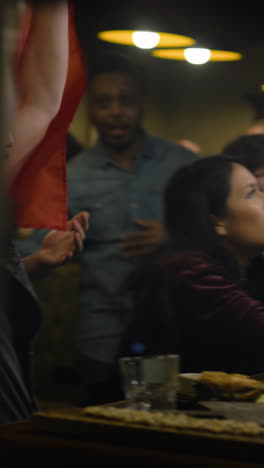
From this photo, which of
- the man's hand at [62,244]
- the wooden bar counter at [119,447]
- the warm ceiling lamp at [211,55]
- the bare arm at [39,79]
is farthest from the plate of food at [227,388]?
the warm ceiling lamp at [211,55]

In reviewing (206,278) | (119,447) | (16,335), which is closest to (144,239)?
(206,278)

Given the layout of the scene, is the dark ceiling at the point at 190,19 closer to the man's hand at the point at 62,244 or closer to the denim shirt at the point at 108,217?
the denim shirt at the point at 108,217

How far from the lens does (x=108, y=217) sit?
6.70 ft

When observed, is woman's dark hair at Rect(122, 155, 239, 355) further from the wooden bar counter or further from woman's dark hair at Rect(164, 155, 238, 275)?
the wooden bar counter

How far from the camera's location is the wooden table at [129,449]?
1139 mm

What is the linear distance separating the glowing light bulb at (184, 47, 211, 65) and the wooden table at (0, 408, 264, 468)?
118cm

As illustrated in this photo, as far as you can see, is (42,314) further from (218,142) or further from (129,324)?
(218,142)

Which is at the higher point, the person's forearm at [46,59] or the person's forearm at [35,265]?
the person's forearm at [46,59]

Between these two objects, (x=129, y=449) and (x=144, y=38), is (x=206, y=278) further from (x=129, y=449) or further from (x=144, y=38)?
(x=129, y=449)

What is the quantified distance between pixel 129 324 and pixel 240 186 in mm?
500

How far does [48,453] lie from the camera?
3.91 feet

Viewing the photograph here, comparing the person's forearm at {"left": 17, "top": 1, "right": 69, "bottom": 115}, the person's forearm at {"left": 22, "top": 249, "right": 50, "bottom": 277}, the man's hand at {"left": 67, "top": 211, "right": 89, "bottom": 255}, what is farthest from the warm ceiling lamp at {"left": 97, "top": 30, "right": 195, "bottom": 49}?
the person's forearm at {"left": 22, "top": 249, "right": 50, "bottom": 277}

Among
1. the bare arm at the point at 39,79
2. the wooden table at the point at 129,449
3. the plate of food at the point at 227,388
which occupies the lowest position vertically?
the plate of food at the point at 227,388

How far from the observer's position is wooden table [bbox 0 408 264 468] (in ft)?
3.74
